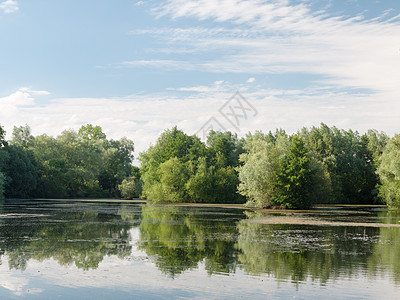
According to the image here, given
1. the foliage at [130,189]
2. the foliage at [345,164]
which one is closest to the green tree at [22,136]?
the foliage at [130,189]

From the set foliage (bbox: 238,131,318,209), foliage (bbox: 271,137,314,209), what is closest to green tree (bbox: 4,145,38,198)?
foliage (bbox: 238,131,318,209)

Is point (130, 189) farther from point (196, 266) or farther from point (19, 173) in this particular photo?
point (196, 266)

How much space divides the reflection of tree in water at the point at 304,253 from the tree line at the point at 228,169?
36585mm

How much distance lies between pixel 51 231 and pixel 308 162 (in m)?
45.7

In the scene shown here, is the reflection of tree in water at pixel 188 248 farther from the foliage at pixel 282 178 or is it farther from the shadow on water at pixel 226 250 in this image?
the foliage at pixel 282 178

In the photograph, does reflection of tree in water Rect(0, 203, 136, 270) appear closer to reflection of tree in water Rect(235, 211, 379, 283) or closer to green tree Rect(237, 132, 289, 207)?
reflection of tree in water Rect(235, 211, 379, 283)

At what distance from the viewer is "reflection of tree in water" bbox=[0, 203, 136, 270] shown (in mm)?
17145

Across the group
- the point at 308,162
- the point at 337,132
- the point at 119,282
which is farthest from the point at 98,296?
the point at 337,132

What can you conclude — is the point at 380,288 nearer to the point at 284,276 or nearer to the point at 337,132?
the point at 284,276

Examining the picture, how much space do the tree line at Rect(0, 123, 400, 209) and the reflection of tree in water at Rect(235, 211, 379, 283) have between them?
36585 mm

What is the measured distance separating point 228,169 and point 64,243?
73.1m

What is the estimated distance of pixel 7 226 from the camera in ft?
97.6

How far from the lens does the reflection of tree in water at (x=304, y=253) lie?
597 inches

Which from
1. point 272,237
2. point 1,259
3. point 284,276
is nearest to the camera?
point 284,276
